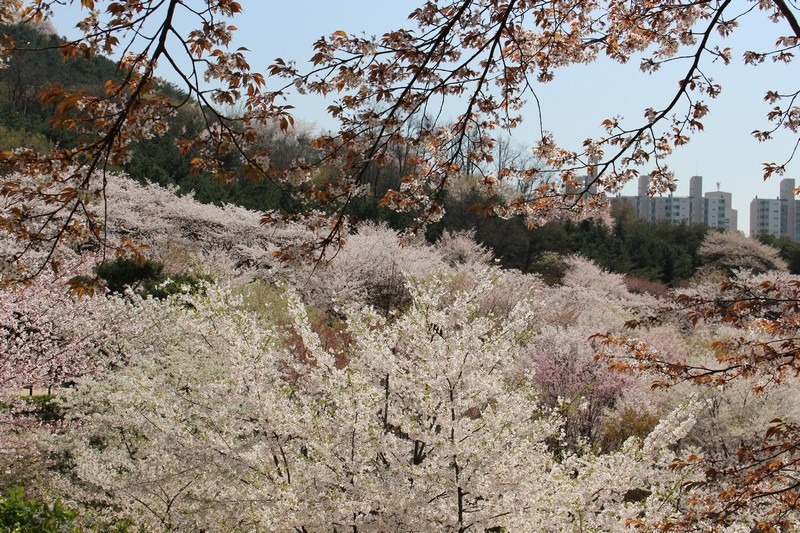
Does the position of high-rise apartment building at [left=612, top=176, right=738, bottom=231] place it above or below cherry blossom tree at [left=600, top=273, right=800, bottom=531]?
above

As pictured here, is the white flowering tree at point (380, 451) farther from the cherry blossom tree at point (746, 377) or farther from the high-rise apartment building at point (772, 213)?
the high-rise apartment building at point (772, 213)

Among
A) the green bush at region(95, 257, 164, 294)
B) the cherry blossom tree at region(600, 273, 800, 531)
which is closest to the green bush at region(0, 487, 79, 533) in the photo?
the cherry blossom tree at region(600, 273, 800, 531)

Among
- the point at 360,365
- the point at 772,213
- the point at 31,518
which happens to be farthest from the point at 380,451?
the point at 772,213

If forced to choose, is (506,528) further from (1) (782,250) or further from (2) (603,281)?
(1) (782,250)

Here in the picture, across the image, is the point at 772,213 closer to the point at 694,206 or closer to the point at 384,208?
the point at 694,206

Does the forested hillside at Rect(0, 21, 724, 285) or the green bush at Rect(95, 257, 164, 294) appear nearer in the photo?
the green bush at Rect(95, 257, 164, 294)

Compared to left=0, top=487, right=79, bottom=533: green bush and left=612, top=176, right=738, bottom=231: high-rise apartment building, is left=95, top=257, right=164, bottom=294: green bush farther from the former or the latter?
left=612, top=176, right=738, bottom=231: high-rise apartment building

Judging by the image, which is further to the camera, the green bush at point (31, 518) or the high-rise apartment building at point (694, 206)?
the high-rise apartment building at point (694, 206)

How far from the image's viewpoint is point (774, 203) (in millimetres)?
97688

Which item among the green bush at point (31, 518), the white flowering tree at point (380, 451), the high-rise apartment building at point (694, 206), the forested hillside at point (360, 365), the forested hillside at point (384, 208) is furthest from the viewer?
the high-rise apartment building at point (694, 206)

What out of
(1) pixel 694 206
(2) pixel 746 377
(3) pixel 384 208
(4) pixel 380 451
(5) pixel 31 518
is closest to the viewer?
(2) pixel 746 377

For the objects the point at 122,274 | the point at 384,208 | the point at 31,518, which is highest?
the point at 384,208

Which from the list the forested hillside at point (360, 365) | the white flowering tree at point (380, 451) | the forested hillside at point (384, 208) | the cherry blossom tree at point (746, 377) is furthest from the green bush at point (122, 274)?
the cherry blossom tree at point (746, 377)

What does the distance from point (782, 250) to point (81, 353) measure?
4095cm
